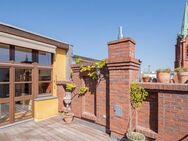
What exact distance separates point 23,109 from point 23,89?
32.1 inches

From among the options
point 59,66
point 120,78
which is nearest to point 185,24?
point 59,66

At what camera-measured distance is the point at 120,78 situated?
421 centimetres

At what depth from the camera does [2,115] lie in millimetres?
5258

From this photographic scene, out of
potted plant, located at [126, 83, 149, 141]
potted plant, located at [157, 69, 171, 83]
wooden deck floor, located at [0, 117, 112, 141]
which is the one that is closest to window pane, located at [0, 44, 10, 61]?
wooden deck floor, located at [0, 117, 112, 141]

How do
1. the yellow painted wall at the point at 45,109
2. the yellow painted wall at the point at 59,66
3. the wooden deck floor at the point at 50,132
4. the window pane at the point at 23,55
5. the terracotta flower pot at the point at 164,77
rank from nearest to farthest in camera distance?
the wooden deck floor at the point at 50,132 → the terracotta flower pot at the point at 164,77 → the window pane at the point at 23,55 → the yellow painted wall at the point at 45,109 → the yellow painted wall at the point at 59,66

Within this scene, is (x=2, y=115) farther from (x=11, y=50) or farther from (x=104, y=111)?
(x=104, y=111)

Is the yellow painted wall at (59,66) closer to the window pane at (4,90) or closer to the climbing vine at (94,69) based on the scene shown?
the climbing vine at (94,69)

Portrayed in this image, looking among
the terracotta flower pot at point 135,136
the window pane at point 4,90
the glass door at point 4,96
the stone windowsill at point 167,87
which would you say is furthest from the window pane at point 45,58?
the terracotta flower pot at point 135,136

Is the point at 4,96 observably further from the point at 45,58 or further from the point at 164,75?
the point at 164,75

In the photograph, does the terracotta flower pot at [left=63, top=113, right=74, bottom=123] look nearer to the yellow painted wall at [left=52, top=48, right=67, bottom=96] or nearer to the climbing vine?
the yellow painted wall at [left=52, top=48, right=67, bottom=96]

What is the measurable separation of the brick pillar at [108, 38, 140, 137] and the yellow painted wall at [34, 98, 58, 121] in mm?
3200

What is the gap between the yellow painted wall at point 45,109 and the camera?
19.9ft

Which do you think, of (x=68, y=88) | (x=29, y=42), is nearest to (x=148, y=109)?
(x=68, y=88)

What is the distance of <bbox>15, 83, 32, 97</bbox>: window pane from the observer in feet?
18.4
